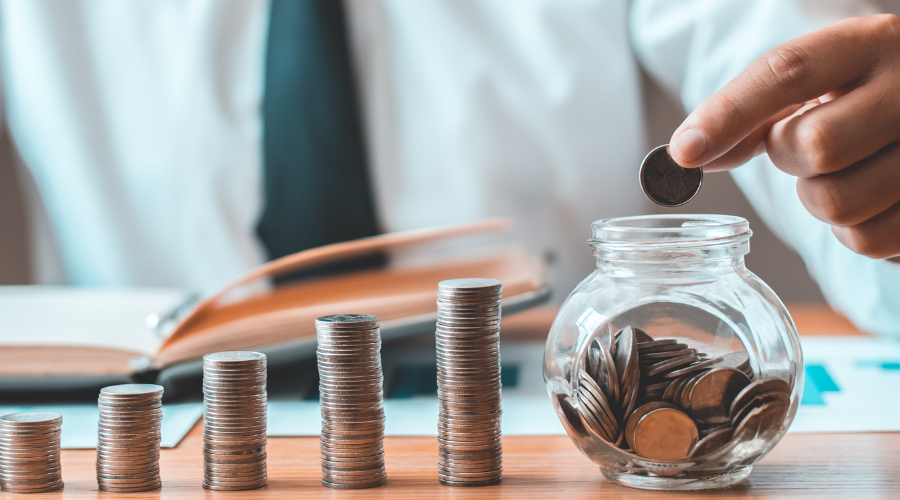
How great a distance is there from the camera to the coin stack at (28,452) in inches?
20.4

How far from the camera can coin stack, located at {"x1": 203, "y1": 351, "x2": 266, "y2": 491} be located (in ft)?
1.70

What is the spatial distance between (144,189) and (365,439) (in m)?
1.05

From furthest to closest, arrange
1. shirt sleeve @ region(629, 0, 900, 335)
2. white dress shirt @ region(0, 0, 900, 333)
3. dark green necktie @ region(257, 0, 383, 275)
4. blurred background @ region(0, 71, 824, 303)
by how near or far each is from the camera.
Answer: blurred background @ region(0, 71, 824, 303), white dress shirt @ region(0, 0, 900, 333), dark green necktie @ region(257, 0, 383, 275), shirt sleeve @ region(629, 0, 900, 335)

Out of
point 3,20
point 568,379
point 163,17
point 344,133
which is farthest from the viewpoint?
point 3,20

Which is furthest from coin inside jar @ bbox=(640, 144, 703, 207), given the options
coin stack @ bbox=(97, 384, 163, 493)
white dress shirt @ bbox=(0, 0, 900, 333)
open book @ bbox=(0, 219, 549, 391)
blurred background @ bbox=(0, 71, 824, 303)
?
blurred background @ bbox=(0, 71, 824, 303)

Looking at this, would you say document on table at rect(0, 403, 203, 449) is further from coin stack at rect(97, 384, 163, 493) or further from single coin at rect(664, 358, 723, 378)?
single coin at rect(664, 358, 723, 378)

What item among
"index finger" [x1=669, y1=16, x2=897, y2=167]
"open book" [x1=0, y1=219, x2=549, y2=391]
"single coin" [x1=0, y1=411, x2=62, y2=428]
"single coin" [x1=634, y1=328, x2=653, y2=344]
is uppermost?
"index finger" [x1=669, y1=16, x2=897, y2=167]

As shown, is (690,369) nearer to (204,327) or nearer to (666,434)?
(666,434)

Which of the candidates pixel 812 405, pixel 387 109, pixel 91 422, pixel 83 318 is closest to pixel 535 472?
pixel 812 405

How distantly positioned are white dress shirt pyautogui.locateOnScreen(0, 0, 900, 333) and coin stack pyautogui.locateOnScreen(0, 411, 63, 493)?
858mm

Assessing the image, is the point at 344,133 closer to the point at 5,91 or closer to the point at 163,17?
the point at 163,17

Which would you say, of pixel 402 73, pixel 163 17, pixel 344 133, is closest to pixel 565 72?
pixel 402 73

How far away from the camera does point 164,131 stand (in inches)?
53.8

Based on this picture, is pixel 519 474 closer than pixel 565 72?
Yes
